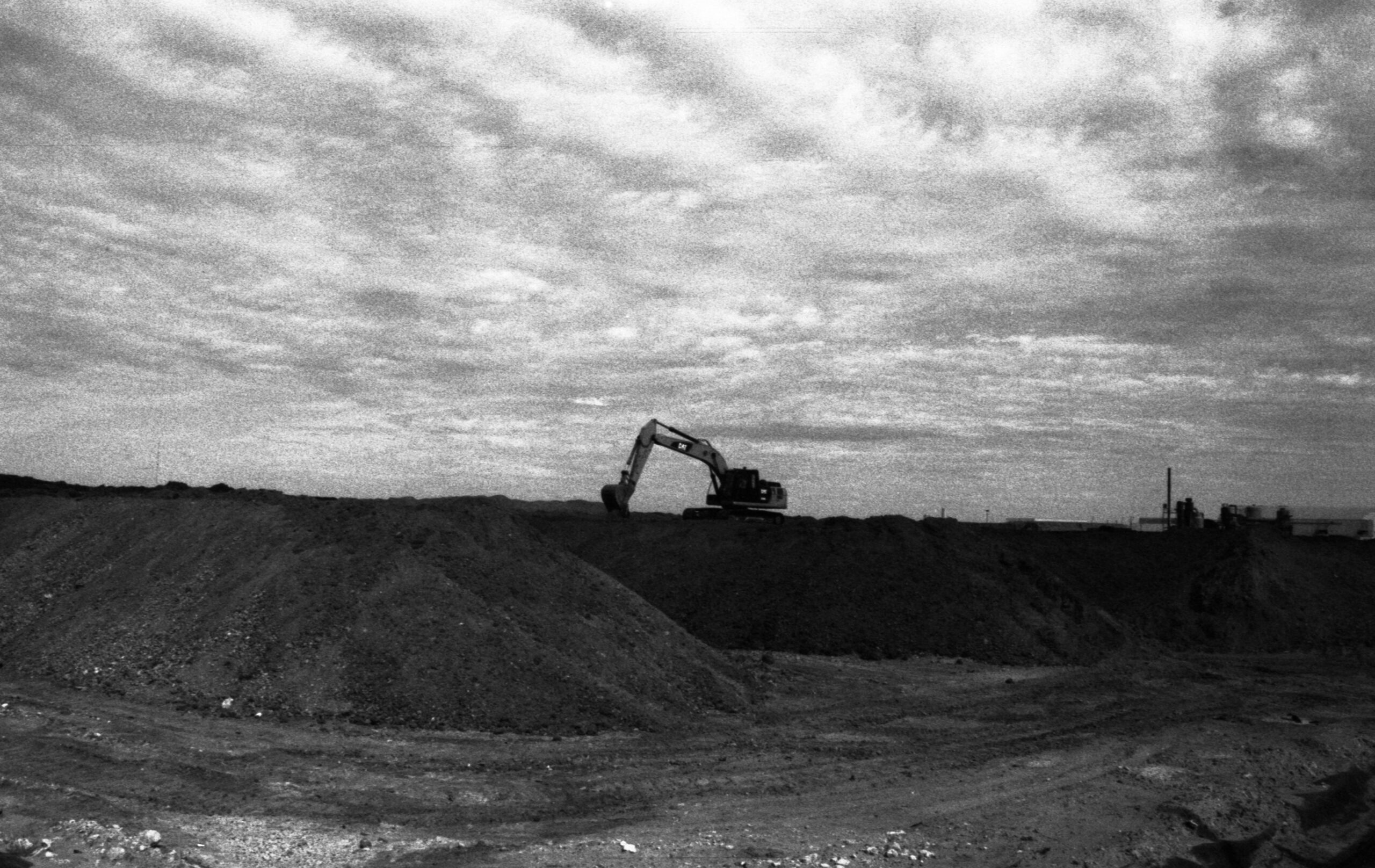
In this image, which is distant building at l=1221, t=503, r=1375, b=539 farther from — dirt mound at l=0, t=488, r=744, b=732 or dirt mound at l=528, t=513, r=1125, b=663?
dirt mound at l=0, t=488, r=744, b=732

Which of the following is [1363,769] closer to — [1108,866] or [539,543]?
[1108,866]

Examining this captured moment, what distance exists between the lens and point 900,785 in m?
13.5

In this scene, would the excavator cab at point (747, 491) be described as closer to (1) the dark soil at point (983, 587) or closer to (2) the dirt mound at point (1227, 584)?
(1) the dark soil at point (983, 587)

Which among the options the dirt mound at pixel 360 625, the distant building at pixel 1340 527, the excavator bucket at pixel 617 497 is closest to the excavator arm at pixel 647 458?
the excavator bucket at pixel 617 497

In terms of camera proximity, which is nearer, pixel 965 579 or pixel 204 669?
pixel 204 669

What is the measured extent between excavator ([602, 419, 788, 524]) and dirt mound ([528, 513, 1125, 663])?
190 inches

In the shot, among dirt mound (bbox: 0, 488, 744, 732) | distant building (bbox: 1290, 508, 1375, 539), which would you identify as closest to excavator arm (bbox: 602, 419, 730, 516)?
dirt mound (bbox: 0, 488, 744, 732)

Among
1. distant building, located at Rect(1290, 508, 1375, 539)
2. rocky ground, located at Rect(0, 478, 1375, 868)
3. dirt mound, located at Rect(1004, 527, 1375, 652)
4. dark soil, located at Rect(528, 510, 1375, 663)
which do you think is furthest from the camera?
distant building, located at Rect(1290, 508, 1375, 539)

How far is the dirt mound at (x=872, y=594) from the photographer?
2762 centimetres

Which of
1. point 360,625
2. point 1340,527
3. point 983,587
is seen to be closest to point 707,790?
point 360,625

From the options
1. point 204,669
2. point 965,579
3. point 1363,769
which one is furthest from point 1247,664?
point 204,669

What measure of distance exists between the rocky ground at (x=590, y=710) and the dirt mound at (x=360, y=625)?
68 mm

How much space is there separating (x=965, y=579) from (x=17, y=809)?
24.4 metres

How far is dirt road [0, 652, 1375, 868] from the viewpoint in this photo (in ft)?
35.0
